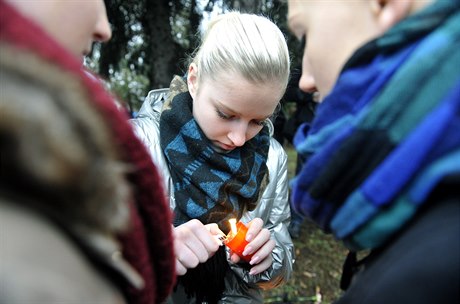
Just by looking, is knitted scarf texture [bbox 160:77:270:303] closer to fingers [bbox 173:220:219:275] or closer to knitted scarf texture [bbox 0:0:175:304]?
fingers [bbox 173:220:219:275]

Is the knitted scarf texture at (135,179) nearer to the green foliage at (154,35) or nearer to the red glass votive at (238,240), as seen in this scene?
the red glass votive at (238,240)

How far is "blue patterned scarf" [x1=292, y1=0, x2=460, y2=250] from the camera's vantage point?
750mm

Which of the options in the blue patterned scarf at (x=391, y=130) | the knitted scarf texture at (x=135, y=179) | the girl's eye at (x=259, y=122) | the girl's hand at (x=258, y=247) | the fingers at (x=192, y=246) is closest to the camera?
the knitted scarf texture at (x=135, y=179)

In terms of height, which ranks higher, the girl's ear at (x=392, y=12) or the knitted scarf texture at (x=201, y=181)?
the girl's ear at (x=392, y=12)

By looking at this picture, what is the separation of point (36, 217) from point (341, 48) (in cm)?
73

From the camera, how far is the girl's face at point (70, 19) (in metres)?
0.75

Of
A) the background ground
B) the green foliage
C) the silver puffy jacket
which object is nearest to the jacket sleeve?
the silver puffy jacket

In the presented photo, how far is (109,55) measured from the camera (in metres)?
5.17

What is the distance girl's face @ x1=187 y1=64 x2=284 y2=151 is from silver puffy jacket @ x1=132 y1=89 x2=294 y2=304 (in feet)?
0.79

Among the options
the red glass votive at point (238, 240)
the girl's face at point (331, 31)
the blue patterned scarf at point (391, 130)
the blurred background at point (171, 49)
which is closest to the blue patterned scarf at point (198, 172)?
the red glass votive at point (238, 240)

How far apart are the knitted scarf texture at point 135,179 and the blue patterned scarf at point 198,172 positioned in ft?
2.87

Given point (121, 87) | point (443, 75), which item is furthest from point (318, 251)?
point (443, 75)

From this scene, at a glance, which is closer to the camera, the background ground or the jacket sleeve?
the jacket sleeve

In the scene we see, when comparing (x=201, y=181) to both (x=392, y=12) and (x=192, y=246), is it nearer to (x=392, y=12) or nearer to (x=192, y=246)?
(x=192, y=246)
